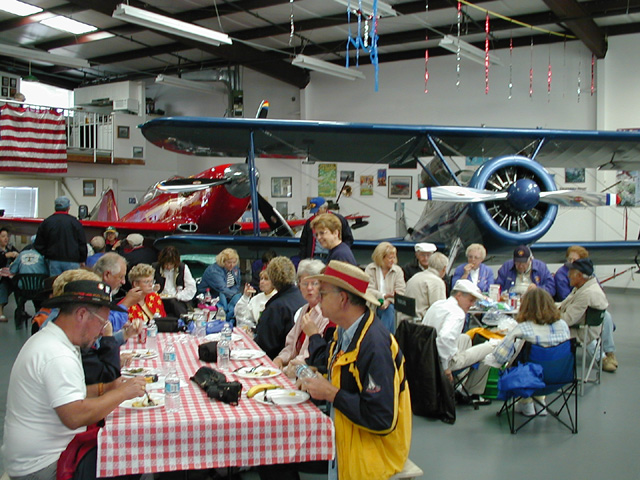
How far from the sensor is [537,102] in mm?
12695

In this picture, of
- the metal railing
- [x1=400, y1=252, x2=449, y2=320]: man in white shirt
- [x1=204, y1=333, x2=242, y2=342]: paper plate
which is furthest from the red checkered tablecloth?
the metal railing

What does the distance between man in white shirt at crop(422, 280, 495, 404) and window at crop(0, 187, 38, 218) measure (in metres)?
14.9

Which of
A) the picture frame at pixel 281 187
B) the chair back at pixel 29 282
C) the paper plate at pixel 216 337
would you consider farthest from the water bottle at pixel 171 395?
the picture frame at pixel 281 187

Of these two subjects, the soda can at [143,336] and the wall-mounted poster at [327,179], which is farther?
the wall-mounted poster at [327,179]

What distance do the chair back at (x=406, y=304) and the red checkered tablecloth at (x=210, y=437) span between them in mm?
2193

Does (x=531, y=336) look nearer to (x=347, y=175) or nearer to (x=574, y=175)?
(x=574, y=175)

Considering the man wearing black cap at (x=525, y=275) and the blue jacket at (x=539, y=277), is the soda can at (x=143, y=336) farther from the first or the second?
the blue jacket at (x=539, y=277)

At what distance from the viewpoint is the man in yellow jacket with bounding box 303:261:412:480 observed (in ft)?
6.88

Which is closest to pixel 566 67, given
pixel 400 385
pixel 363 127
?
pixel 363 127

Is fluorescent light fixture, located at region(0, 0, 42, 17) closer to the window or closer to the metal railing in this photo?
→ the metal railing

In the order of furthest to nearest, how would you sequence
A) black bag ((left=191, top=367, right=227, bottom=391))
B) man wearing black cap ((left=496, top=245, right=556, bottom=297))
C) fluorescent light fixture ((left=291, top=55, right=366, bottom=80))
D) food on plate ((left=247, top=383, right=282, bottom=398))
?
fluorescent light fixture ((left=291, top=55, right=366, bottom=80)), man wearing black cap ((left=496, top=245, right=556, bottom=297)), black bag ((left=191, top=367, right=227, bottom=391)), food on plate ((left=247, top=383, right=282, bottom=398))

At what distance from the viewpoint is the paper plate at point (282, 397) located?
2322 mm

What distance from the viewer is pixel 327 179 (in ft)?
50.7

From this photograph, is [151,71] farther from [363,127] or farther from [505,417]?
[505,417]
